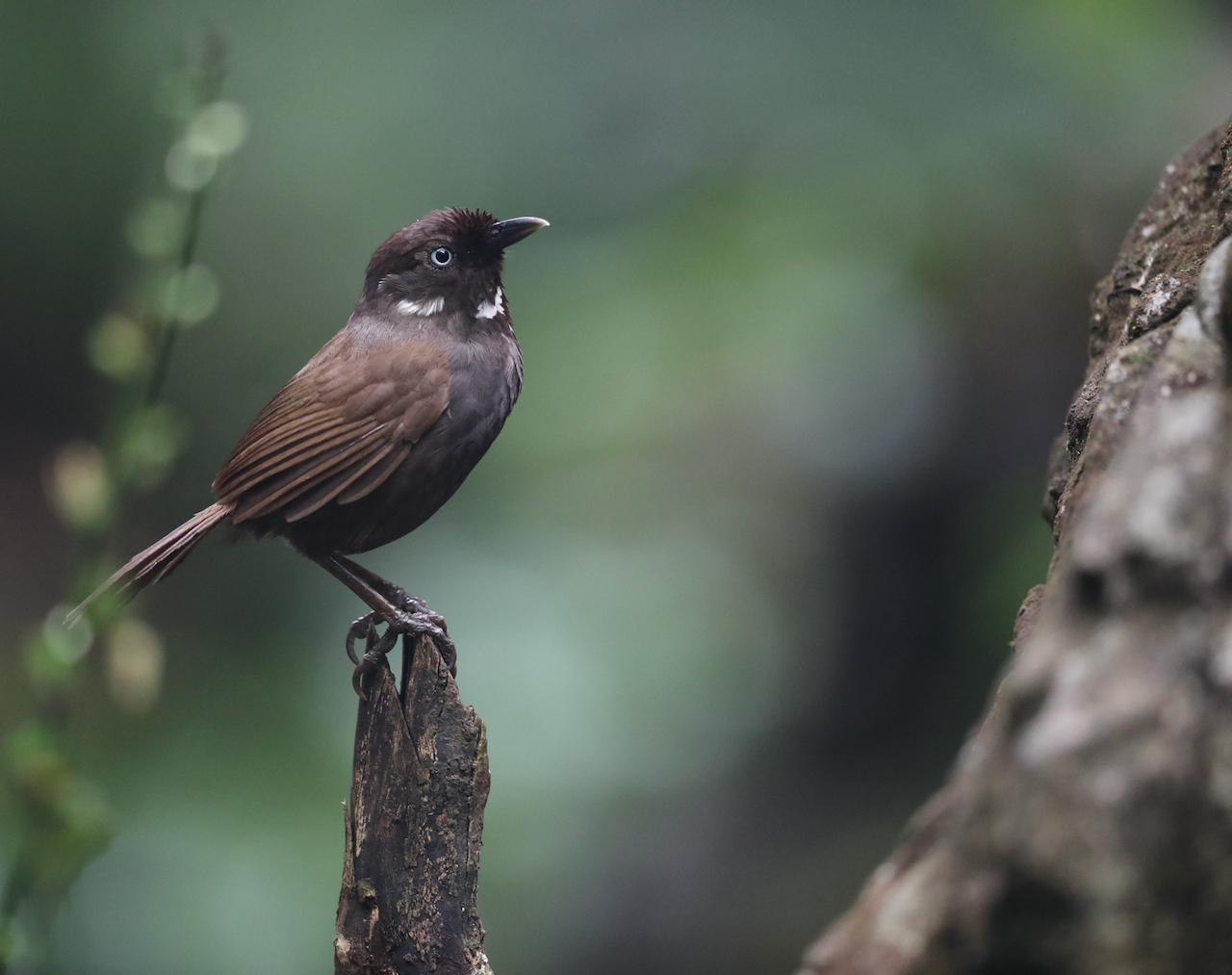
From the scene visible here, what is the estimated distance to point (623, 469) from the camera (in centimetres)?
561

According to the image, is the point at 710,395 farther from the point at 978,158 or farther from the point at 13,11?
the point at 13,11

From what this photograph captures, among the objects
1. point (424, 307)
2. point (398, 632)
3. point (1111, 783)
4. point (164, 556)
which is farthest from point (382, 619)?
point (1111, 783)

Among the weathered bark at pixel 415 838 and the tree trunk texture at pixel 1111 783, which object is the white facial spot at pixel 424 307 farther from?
the tree trunk texture at pixel 1111 783

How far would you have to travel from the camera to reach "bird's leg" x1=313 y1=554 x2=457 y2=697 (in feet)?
10.3

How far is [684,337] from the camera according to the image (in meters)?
5.83

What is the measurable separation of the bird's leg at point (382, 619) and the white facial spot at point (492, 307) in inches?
32.5

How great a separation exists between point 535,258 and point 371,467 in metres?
2.86

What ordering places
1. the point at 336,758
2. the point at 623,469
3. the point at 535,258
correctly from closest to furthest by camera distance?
the point at 336,758
the point at 623,469
the point at 535,258

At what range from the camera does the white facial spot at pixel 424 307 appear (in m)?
3.75

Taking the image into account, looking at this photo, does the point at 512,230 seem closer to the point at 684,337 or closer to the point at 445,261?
the point at 445,261

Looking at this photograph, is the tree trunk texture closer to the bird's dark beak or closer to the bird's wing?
the bird's wing

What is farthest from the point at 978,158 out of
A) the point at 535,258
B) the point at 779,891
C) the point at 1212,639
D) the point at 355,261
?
the point at 1212,639

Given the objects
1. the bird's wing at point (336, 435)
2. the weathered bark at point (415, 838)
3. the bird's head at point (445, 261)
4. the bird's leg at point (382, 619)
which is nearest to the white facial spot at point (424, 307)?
the bird's head at point (445, 261)

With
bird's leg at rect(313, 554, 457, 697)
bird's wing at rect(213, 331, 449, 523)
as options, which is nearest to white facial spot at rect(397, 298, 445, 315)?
bird's wing at rect(213, 331, 449, 523)
